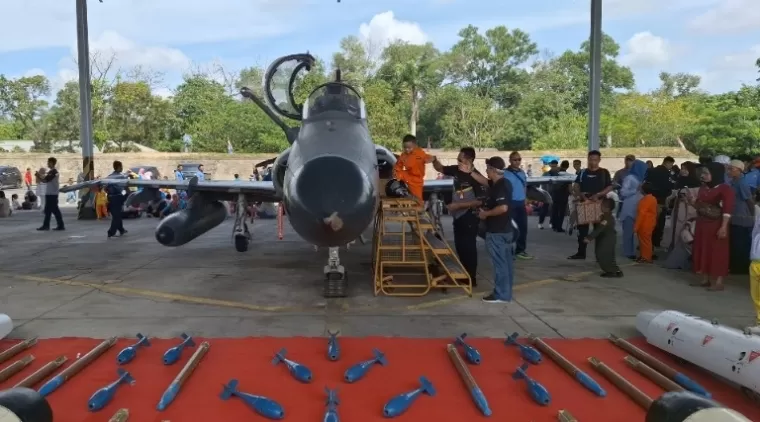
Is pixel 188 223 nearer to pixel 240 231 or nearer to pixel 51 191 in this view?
pixel 240 231

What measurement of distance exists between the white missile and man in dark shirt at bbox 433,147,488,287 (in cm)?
288

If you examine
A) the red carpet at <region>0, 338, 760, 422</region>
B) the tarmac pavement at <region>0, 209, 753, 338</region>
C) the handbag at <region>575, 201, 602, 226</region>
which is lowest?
the tarmac pavement at <region>0, 209, 753, 338</region>

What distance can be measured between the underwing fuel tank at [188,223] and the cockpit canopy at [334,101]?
3505mm

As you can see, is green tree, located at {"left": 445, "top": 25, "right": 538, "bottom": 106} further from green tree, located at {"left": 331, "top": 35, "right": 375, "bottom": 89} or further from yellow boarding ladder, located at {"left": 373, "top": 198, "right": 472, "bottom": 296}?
yellow boarding ladder, located at {"left": 373, "top": 198, "right": 472, "bottom": 296}

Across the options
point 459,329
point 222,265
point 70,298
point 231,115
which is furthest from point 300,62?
point 231,115

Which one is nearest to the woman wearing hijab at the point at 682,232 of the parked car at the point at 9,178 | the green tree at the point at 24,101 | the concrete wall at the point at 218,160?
the concrete wall at the point at 218,160

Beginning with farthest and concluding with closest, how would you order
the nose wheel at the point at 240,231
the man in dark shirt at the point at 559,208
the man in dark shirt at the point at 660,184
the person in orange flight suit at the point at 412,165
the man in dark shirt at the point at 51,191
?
the man in dark shirt at the point at 559,208 < the man in dark shirt at the point at 51,191 < the man in dark shirt at the point at 660,184 < the nose wheel at the point at 240,231 < the person in orange flight suit at the point at 412,165

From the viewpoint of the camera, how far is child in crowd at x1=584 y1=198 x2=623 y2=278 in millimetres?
8781

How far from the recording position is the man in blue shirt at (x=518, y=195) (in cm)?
952

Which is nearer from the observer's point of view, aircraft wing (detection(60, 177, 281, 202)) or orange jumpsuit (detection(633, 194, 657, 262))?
orange jumpsuit (detection(633, 194, 657, 262))

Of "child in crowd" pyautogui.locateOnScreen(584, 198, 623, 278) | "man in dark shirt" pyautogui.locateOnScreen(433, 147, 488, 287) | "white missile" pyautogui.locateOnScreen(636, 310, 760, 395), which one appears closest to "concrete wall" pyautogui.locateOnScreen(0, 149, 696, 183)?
"child in crowd" pyautogui.locateOnScreen(584, 198, 623, 278)

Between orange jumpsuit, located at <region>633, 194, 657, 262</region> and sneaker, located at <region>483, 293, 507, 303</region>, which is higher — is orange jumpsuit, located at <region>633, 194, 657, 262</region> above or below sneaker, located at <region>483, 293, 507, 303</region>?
above

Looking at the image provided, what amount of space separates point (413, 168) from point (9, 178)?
35992 millimetres

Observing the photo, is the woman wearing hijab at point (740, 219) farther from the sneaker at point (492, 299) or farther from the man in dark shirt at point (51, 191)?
the man in dark shirt at point (51, 191)
